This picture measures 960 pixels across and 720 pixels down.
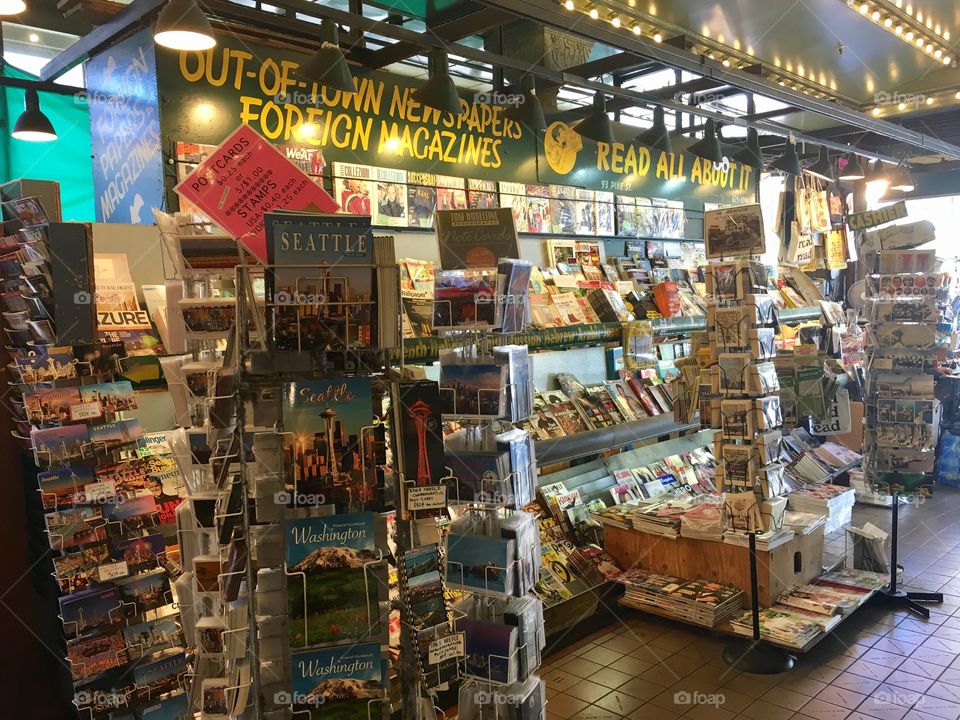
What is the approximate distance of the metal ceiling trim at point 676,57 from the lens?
3998 mm

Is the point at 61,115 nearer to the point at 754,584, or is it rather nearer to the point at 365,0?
the point at 365,0

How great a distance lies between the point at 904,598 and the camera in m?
5.20

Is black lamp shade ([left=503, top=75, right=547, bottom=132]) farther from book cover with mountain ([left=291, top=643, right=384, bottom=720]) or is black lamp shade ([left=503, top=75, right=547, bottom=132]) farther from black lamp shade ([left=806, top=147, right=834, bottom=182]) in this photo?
black lamp shade ([left=806, top=147, right=834, bottom=182])

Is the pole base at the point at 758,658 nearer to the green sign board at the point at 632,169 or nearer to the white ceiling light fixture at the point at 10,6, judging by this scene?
the green sign board at the point at 632,169

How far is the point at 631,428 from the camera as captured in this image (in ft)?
19.9

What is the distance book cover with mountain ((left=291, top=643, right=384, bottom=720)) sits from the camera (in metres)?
2.12

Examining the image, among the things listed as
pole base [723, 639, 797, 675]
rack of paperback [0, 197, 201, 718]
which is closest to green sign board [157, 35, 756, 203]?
rack of paperback [0, 197, 201, 718]

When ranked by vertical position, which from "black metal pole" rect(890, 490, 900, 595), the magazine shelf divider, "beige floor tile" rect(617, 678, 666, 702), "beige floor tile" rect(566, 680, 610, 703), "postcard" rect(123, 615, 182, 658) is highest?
the magazine shelf divider

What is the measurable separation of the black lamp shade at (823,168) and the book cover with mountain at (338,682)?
8270 mm

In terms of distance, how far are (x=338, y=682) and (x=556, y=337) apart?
3787 millimetres

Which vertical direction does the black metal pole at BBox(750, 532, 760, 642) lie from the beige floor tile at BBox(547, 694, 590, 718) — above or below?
above

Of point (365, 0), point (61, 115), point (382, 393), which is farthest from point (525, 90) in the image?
point (61, 115)

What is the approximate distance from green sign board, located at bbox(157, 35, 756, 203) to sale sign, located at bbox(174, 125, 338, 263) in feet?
6.57

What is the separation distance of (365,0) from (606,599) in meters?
4.35
